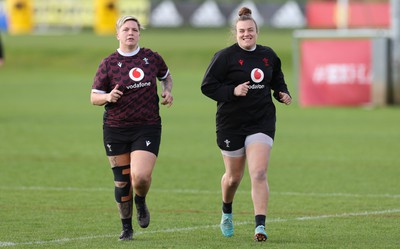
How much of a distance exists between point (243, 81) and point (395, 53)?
55.8 ft

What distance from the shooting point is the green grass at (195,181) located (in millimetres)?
10070

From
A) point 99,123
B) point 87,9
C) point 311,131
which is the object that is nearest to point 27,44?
point 87,9

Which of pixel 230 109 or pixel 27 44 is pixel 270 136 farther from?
pixel 27 44

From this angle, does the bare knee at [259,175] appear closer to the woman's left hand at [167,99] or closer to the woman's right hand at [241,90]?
the woman's right hand at [241,90]

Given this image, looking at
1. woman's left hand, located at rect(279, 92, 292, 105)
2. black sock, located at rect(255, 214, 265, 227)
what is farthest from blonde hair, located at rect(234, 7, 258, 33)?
black sock, located at rect(255, 214, 265, 227)

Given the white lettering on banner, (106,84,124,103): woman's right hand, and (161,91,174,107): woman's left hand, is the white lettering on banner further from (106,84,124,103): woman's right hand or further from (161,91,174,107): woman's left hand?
(106,84,124,103): woman's right hand

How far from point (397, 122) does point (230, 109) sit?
44.7 ft

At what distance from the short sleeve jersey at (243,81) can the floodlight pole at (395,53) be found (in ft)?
55.2

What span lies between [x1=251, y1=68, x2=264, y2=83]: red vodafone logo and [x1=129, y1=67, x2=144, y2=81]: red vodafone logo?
3.31 ft

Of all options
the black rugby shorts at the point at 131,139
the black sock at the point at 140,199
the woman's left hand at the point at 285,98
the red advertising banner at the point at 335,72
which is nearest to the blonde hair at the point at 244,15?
the woman's left hand at the point at 285,98

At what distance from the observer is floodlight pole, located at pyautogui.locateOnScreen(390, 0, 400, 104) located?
1032 inches

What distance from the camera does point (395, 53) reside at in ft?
86.0

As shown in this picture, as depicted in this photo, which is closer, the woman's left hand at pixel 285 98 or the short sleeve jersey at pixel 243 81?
the short sleeve jersey at pixel 243 81

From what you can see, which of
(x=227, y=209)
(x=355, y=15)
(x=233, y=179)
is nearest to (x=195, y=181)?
(x=227, y=209)
